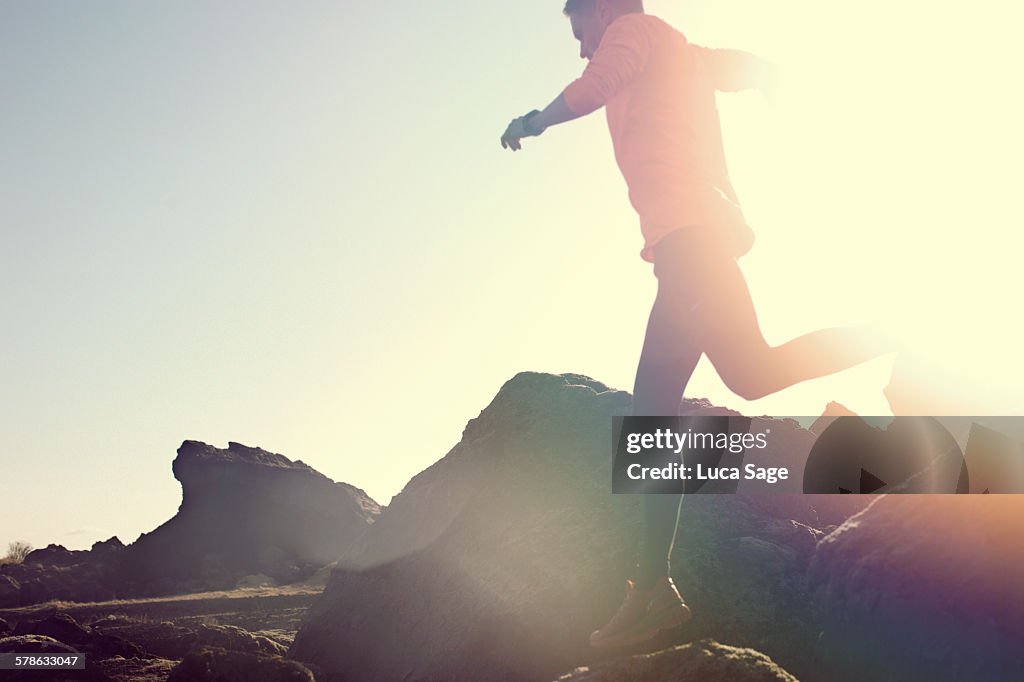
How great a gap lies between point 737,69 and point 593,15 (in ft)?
2.45

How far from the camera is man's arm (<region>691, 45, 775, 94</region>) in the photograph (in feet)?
12.9

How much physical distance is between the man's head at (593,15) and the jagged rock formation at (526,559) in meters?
3.53

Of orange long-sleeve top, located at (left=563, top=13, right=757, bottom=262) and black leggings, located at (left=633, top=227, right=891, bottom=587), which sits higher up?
orange long-sleeve top, located at (left=563, top=13, right=757, bottom=262)

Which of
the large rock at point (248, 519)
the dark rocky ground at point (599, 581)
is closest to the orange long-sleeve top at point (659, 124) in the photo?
the dark rocky ground at point (599, 581)

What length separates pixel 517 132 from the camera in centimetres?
360

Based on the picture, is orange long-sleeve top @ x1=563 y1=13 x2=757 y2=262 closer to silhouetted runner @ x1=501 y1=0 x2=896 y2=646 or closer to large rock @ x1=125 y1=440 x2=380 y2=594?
silhouetted runner @ x1=501 y1=0 x2=896 y2=646

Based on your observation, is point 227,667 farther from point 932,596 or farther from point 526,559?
point 932,596

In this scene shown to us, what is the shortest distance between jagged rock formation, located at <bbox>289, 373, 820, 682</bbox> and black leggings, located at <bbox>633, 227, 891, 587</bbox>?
2.23 metres

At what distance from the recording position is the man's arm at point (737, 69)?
12.9ft

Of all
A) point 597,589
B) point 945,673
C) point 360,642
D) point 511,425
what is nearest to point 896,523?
point 945,673

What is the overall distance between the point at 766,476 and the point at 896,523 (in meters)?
2.68

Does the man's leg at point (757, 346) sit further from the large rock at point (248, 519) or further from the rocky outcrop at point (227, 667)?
the large rock at point (248, 519)

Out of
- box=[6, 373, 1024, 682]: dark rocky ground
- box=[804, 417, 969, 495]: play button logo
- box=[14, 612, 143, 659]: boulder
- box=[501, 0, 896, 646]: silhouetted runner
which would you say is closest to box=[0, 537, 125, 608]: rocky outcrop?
box=[14, 612, 143, 659]: boulder

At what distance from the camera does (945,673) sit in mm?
3777
